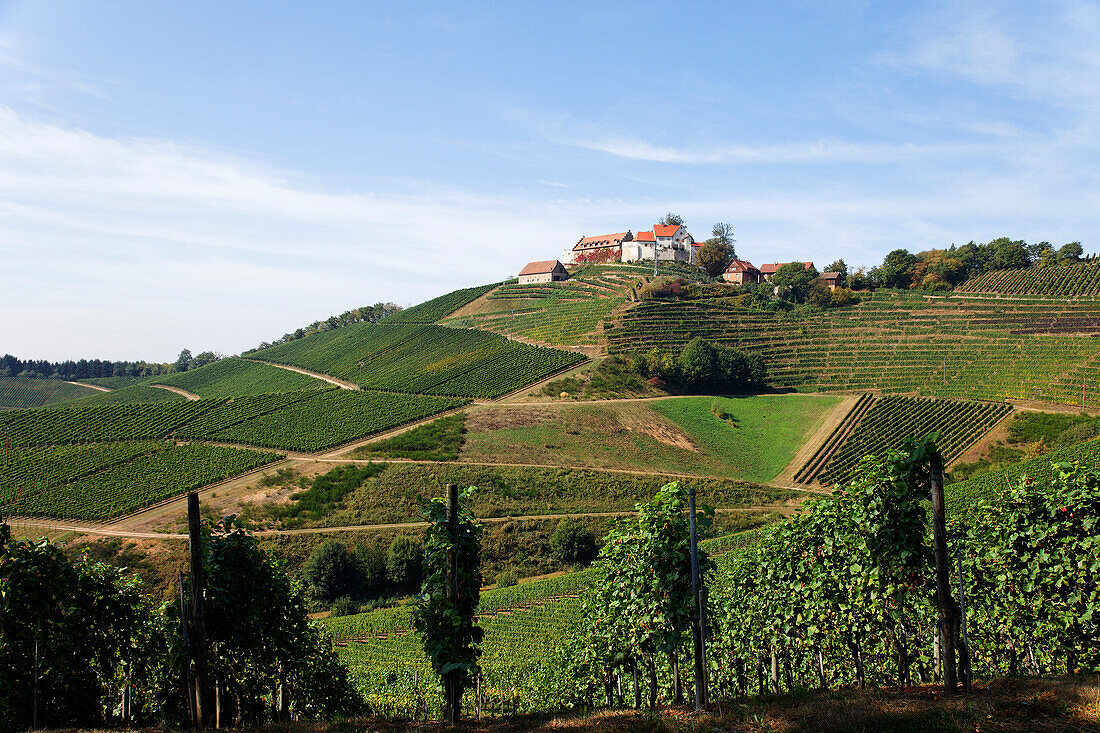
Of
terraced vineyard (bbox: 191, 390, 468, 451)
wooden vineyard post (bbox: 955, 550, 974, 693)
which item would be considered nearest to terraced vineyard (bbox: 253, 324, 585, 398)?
terraced vineyard (bbox: 191, 390, 468, 451)

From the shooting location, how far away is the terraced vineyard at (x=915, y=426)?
64.7 metres

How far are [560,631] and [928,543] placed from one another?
22.0m

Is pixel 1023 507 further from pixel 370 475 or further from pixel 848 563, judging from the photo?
pixel 370 475

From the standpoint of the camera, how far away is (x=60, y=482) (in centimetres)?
5791

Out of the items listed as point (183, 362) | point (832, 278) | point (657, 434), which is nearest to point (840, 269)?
point (832, 278)

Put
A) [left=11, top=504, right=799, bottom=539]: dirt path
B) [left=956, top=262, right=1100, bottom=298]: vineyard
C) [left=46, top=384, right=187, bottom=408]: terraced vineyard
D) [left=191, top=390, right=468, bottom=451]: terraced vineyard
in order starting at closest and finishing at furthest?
[left=11, top=504, right=799, bottom=539]: dirt path → [left=191, top=390, right=468, bottom=451]: terraced vineyard → [left=956, top=262, right=1100, bottom=298]: vineyard → [left=46, top=384, right=187, bottom=408]: terraced vineyard

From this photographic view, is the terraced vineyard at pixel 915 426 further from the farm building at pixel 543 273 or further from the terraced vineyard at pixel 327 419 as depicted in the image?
the farm building at pixel 543 273

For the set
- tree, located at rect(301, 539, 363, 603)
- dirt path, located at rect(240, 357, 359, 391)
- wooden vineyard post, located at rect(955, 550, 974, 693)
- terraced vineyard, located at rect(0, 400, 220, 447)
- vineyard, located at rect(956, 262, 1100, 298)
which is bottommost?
tree, located at rect(301, 539, 363, 603)

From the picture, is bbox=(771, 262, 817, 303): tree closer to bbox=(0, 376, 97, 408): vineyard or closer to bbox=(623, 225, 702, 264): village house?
bbox=(623, 225, 702, 264): village house

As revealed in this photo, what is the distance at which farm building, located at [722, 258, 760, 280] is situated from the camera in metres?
138

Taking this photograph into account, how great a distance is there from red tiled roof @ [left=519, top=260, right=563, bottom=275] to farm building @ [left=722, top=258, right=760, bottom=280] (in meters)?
36.1

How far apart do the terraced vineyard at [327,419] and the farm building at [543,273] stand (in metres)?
60.4

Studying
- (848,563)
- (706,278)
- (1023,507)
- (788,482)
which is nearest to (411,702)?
(848,563)

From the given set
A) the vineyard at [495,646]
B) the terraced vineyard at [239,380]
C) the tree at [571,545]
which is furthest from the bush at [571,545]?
the terraced vineyard at [239,380]
